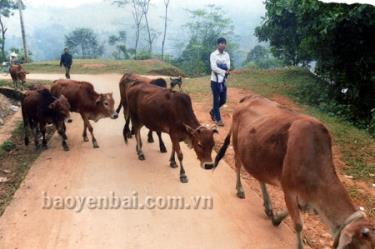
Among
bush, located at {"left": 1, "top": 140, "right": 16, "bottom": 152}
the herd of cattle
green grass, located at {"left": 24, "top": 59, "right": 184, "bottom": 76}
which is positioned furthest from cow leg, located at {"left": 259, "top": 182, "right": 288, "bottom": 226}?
green grass, located at {"left": 24, "top": 59, "right": 184, "bottom": 76}

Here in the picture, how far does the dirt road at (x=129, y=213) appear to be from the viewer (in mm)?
5578

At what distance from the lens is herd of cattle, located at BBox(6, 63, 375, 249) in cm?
417

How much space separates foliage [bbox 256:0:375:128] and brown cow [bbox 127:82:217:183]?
722 centimetres

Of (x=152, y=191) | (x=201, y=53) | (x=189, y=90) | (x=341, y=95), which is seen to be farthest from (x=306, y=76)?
(x=201, y=53)

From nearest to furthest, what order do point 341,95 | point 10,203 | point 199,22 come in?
point 10,203
point 341,95
point 199,22

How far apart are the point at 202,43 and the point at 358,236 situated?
128ft

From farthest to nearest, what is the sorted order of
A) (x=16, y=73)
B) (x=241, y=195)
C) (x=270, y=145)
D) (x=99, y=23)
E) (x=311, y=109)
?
(x=99, y=23), (x=16, y=73), (x=311, y=109), (x=241, y=195), (x=270, y=145)

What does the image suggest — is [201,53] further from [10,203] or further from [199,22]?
[10,203]

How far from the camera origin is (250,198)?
22.4ft

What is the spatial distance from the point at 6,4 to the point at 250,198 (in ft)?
134

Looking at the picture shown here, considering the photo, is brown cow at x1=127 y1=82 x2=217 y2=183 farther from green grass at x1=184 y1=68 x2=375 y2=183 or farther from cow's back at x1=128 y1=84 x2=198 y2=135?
green grass at x1=184 y1=68 x2=375 y2=183

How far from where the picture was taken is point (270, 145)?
515 cm

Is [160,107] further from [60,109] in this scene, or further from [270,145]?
[270,145]

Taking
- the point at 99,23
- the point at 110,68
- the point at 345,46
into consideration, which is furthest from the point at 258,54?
the point at 99,23
